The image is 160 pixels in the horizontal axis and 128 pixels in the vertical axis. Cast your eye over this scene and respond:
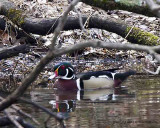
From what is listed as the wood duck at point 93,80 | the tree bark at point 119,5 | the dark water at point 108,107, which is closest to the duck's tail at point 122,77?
the wood duck at point 93,80

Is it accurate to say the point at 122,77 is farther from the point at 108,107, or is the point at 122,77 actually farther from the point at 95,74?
the point at 108,107

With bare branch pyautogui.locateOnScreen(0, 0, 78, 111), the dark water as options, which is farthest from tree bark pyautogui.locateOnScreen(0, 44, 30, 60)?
bare branch pyautogui.locateOnScreen(0, 0, 78, 111)

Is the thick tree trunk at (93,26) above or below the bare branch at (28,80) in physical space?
above

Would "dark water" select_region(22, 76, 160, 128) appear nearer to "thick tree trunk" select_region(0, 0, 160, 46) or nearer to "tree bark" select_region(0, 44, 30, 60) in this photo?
"tree bark" select_region(0, 44, 30, 60)

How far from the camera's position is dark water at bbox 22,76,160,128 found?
526 cm

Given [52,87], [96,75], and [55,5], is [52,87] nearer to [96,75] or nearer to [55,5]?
[96,75]

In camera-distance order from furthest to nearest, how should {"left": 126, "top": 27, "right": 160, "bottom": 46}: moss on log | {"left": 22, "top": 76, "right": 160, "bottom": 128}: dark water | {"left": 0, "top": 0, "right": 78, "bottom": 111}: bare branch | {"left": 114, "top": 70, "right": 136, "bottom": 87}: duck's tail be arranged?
{"left": 126, "top": 27, "right": 160, "bottom": 46}: moss on log → {"left": 114, "top": 70, "right": 136, "bottom": 87}: duck's tail → {"left": 22, "top": 76, "right": 160, "bottom": 128}: dark water → {"left": 0, "top": 0, "right": 78, "bottom": 111}: bare branch

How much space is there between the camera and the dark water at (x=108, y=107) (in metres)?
5.26

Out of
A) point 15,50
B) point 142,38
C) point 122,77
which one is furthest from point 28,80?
point 142,38

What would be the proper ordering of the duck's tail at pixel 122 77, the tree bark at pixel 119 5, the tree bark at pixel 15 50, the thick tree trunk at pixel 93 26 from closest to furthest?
the tree bark at pixel 15 50 → the tree bark at pixel 119 5 → the duck's tail at pixel 122 77 → the thick tree trunk at pixel 93 26

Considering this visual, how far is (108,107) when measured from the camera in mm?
6445

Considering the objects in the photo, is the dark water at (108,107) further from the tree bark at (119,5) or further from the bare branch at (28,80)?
the bare branch at (28,80)

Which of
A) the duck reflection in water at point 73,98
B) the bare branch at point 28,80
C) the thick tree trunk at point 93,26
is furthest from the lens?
the thick tree trunk at point 93,26

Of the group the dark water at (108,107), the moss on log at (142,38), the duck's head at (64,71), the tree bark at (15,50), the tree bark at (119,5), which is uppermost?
the tree bark at (119,5)
